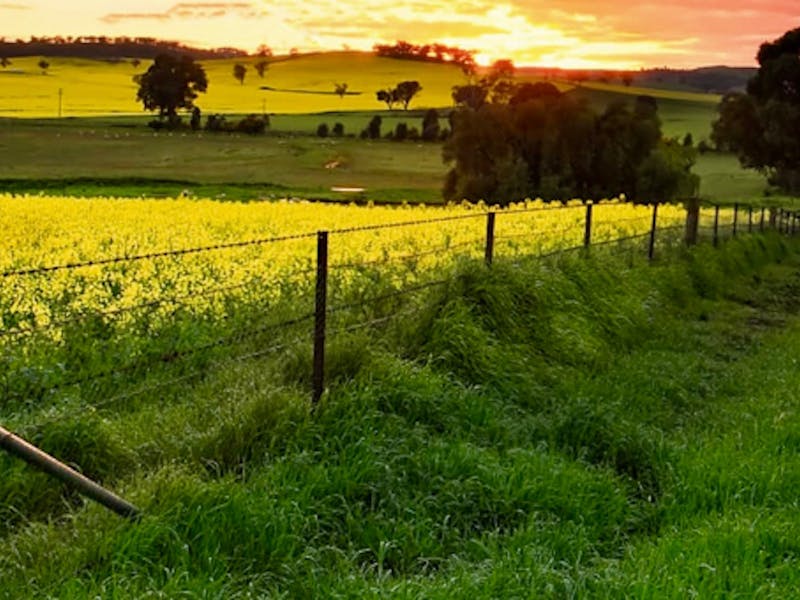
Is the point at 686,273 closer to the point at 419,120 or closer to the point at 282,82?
the point at 419,120

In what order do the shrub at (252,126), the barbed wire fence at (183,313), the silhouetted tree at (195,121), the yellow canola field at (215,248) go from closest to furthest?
1. the barbed wire fence at (183,313)
2. the yellow canola field at (215,248)
3. the shrub at (252,126)
4. the silhouetted tree at (195,121)

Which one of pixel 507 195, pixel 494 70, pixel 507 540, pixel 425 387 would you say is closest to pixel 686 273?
pixel 425 387

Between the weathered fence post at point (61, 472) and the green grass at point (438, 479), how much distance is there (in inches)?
3.7

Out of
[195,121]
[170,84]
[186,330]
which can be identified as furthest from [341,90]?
[186,330]

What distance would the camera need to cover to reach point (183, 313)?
1135 centimetres

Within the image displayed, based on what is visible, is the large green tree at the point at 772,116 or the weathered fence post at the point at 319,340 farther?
the large green tree at the point at 772,116

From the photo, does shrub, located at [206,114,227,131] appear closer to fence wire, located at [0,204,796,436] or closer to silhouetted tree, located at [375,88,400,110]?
silhouetted tree, located at [375,88,400,110]

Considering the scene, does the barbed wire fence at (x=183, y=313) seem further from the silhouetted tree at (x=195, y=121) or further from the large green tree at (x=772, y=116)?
the silhouetted tree at (x=195, y=121)

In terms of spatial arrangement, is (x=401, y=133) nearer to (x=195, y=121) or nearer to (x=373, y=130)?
(x=373, y=130)

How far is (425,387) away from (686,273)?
1002 cm

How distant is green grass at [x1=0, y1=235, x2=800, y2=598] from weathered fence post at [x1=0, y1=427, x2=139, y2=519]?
9cm

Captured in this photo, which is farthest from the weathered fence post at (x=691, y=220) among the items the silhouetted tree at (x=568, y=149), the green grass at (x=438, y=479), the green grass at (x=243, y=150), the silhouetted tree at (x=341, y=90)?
the silhouetted tree at (x=341, y=90)

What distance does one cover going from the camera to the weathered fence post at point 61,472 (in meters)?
4.53

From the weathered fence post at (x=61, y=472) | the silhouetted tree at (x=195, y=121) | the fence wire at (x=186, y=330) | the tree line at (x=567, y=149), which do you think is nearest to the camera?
the weathered fence post at (x=61, y=472)
